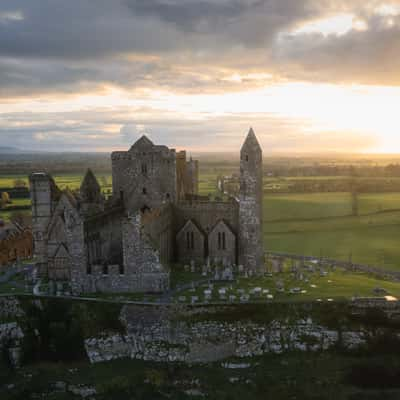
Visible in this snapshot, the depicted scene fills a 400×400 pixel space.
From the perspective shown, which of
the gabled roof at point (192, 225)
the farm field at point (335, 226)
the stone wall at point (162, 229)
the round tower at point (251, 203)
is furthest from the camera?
the farm field at point (335, 226)

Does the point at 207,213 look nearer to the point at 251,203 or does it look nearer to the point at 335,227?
the point at 251,203

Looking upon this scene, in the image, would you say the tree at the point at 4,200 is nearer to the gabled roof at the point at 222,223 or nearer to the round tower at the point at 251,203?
the gabled roof at the point at 222,223

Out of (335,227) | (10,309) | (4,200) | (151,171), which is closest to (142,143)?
(151,171)

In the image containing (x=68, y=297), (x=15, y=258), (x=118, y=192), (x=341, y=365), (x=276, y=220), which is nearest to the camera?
(x=341, y=365)

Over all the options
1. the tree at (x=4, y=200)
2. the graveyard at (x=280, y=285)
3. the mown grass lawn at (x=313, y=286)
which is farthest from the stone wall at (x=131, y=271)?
the tree at (x=4, y=200)

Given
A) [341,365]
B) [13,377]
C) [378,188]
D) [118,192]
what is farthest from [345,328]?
[378,188]

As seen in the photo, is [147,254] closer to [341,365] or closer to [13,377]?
[13,377]
